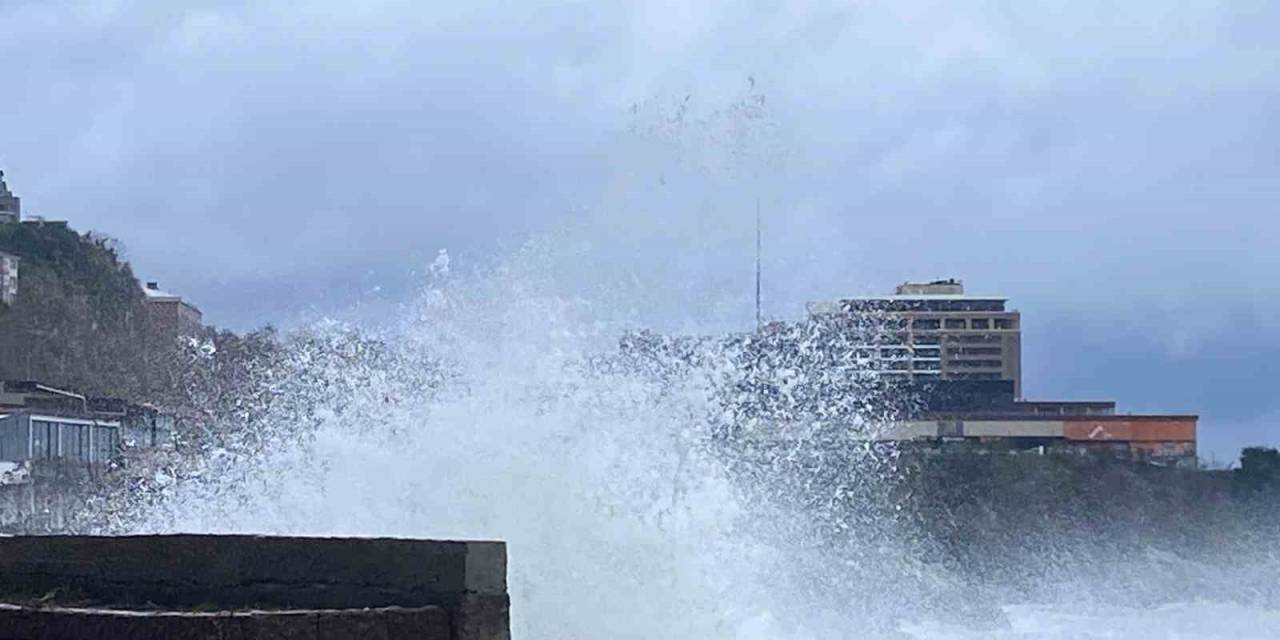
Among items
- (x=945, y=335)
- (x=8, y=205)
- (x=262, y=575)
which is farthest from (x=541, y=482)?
(x=8, y=205)

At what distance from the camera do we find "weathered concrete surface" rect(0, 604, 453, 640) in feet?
19.0

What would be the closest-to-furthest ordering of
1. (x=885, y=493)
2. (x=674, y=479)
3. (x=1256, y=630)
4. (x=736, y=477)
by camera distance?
(x=674, y=479) < (x=736, y=477) < (x=1256, y=630) < (x=885, y=493)

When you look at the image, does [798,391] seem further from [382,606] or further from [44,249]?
[44,249]

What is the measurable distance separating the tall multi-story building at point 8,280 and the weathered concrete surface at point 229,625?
41498mm

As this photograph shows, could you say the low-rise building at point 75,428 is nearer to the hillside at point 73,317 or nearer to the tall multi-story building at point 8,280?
the hillside at point 73,317

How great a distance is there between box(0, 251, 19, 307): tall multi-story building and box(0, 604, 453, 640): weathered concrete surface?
41.5 meters

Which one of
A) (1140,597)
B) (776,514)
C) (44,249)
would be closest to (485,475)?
(776,514)

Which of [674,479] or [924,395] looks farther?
[924,395]

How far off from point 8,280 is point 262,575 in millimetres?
43311

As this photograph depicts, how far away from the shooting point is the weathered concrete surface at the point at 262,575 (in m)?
6.20

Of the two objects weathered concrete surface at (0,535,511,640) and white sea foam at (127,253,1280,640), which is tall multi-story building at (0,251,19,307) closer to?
white sea foam at (127,253,1280,640)

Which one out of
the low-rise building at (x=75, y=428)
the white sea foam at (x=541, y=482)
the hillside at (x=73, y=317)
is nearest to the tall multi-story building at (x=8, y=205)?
A: the hillside at (x=73, y=317)

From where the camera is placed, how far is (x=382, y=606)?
247 inches

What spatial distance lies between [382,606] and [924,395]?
127 ft
